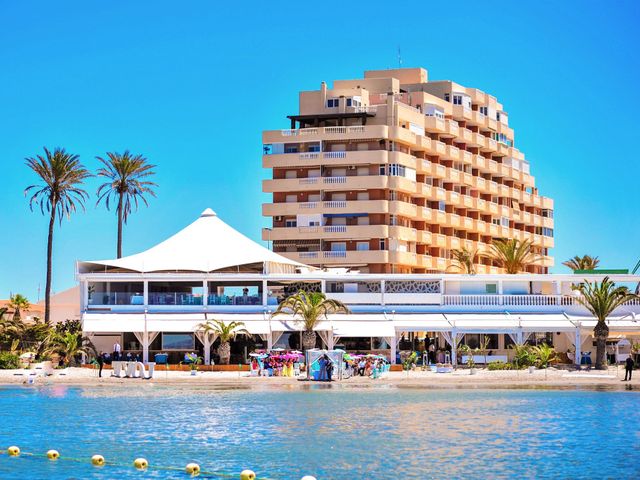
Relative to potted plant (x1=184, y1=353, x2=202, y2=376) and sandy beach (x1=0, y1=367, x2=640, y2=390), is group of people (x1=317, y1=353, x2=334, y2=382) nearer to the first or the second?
sandy beach (x1=0, y1=367, x2=640, y2=390)

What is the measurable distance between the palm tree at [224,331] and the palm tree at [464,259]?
24.9 m

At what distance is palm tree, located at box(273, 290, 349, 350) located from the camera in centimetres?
6838

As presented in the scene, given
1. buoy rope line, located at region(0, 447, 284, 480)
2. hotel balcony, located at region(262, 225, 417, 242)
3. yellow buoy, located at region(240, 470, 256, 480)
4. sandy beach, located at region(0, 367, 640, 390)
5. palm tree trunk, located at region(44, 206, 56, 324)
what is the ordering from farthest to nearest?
hotel balcony, located at region(262, 225, 417, 242), palm tree trunk, located at region(44, 206, 56, 324), sandy beach, located at region(0, 367, 640, 390), buoy rope line, located at region(0, 447, 284, 480), yellow buoy, located at region(240, 470, 256, 480)

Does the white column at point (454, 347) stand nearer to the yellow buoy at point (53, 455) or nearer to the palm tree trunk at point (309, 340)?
the palm tree trunk at point (309, 340)

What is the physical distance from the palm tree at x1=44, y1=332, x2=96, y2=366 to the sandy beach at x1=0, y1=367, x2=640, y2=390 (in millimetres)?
2425

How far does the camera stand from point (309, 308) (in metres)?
68.6

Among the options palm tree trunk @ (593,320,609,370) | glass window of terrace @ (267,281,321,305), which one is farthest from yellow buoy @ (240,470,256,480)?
glass window of terrace @ (267,281,321,305)

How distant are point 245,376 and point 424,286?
1579 cm

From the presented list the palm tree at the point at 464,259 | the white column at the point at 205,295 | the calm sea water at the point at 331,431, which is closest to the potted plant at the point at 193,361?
the white column at the point at 205,295

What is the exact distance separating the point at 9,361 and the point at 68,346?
351cm

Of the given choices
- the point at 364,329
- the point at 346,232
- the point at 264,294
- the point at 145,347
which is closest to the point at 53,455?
the point at 145,347

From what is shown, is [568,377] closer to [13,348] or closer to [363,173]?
[13,348]

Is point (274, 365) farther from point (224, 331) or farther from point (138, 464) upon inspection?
point (138, 464)

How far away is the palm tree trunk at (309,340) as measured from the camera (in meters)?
68.2
